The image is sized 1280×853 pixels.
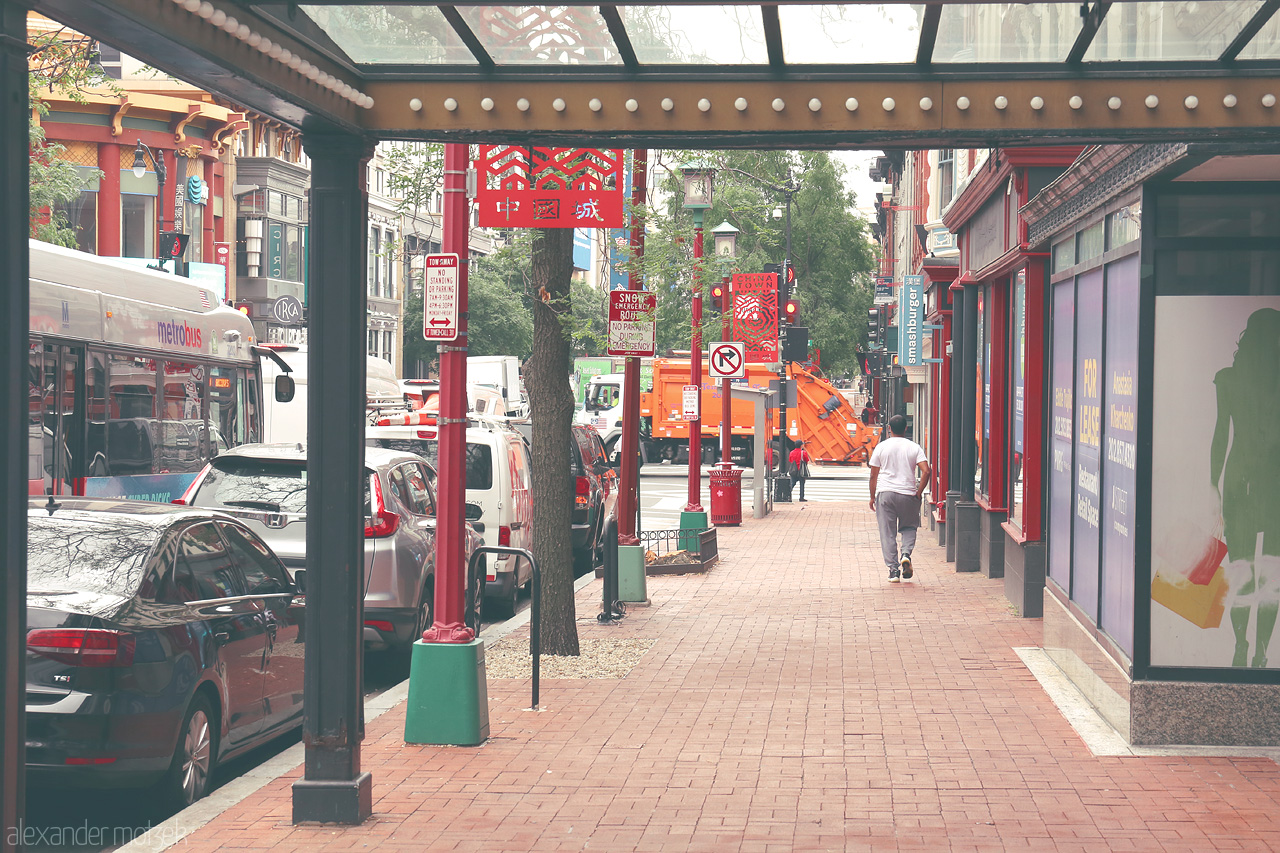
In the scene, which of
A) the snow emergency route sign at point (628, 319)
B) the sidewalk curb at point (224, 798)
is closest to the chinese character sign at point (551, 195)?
the sidewalk curb at point (224, 798)

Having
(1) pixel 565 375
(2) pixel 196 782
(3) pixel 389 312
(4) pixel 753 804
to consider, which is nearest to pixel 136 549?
(2) pixel 196 782

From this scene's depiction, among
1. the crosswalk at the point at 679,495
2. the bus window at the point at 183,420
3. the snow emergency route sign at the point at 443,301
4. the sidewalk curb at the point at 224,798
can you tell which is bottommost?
the crosswalk at the point at 679,495

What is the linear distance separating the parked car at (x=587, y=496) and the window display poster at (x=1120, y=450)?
9233 millimetres

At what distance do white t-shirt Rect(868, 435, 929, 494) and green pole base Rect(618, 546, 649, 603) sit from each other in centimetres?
338

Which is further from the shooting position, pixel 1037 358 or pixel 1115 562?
pixel 1037 358

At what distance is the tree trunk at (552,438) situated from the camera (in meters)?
11.0

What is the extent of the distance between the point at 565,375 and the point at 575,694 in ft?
9.16

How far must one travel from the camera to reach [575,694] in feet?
31.7

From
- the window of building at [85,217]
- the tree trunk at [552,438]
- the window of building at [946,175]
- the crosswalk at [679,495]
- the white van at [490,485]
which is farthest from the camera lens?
the window of building at [85,217]

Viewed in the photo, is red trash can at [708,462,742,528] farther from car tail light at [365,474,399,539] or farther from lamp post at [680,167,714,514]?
car tail light at [365,474,399,539]

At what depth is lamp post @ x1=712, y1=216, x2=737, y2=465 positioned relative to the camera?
23.0 metres

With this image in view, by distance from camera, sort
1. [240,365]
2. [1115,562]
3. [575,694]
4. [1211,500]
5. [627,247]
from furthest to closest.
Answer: [240,365] < [627,247] < [575,694] < [1115,562] < [1211,500]

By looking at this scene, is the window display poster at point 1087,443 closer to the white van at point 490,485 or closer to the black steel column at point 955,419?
the white van at point 490,485

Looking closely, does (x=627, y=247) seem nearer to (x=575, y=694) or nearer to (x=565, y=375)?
(x=565, y=375)
